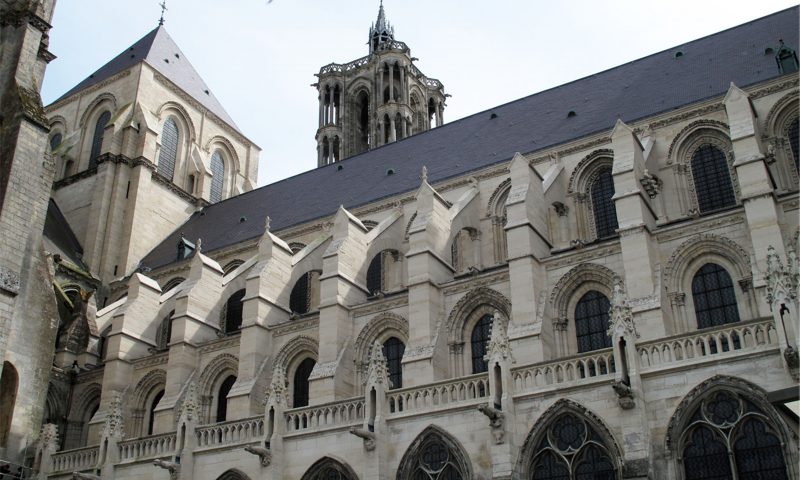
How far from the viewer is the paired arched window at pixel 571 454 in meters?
14.9

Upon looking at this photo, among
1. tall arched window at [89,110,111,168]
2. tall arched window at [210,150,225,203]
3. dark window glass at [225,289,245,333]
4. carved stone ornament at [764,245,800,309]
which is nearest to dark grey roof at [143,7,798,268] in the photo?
dark window glass at [225,289,245,333]

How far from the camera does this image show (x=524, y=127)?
95.6ft

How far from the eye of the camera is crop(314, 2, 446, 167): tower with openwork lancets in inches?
1751

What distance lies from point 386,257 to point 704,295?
1070 cm

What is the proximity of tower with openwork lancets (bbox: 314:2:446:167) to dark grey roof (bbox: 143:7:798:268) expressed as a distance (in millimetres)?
9259

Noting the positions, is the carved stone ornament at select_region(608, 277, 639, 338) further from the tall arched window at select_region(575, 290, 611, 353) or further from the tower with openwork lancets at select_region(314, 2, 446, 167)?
the tower with openwork lancets at select_region(314, 2, 446, 167)

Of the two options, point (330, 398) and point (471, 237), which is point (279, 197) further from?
point (330, 398)

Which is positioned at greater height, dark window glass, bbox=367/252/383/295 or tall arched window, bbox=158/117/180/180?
tall arched window, bbox=158/117/180/180

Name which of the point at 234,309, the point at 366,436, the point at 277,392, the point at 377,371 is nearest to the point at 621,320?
the point at 377,371

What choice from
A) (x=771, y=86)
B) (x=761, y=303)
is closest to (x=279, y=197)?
(x=771, y=86)

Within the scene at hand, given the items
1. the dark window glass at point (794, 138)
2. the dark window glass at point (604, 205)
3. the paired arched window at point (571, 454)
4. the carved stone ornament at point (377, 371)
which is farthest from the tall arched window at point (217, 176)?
the paired arched window at point (571, 454)

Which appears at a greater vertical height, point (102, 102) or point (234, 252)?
point (102, 102)

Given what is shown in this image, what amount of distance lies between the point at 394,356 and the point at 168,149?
21071 mm

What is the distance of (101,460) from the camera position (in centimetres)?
2080
